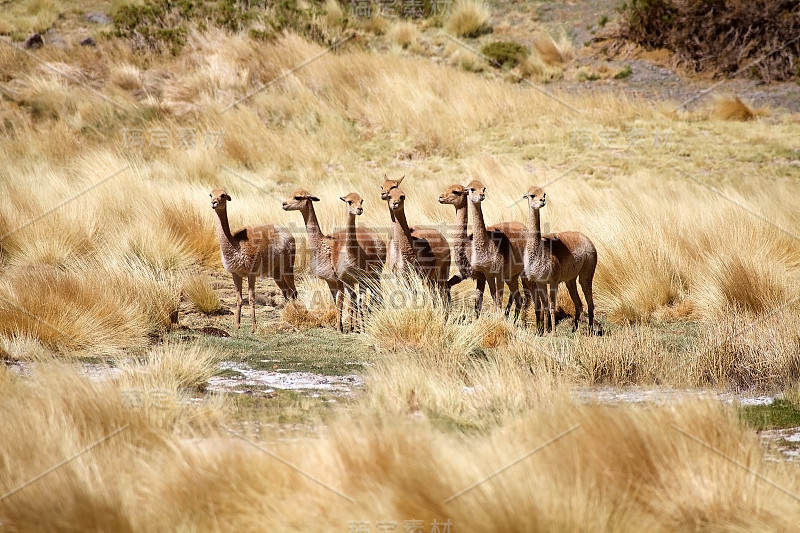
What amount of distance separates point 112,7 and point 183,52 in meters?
3.69

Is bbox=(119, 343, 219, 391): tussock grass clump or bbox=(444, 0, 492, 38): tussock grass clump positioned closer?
bbox=(119, 343, 219, 391): tussock grass clump

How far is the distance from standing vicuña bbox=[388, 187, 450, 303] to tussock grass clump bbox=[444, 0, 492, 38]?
15.0 metres

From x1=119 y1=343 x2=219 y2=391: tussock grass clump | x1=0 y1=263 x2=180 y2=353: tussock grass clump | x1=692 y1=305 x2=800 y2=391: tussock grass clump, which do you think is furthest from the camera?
x1=0 y1=263 x2=180 y2=353: tussock grass clump

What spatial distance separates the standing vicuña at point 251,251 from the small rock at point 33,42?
13183 mm

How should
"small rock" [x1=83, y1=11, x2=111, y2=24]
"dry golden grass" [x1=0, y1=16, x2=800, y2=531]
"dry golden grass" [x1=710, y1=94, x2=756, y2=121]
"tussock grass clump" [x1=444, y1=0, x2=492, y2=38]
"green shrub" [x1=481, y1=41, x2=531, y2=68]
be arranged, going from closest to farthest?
"dry golden grass" [x1=0, y1=16, x2=800, y2=531] → "dry golden grass" [x1=710, y1=94, x2=756, y2=121] → "green shrub" [x1=481, y1=41, x2=531, y2=68] → "small rock" [x1=83, y1=11, x2=111, y2=24] → "tussock grass clump" [x1=444, y1=0, x2=492, y2=38]

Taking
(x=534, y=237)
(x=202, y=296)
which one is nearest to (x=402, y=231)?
(x=534, y=237)

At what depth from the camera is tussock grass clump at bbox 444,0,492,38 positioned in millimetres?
22281

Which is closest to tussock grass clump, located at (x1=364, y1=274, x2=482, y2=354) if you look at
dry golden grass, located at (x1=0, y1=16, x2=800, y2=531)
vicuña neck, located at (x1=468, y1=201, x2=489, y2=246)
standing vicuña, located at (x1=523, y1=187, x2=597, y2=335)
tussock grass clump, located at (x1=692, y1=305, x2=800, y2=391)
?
dry golden grass, located at (x1=0, y1=16, x2=800, y2=531)

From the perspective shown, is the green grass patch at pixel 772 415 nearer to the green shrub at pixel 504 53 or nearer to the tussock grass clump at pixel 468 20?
the green shrub at pixel 504 53

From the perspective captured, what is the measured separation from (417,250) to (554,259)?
133cm

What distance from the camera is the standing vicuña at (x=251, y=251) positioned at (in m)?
8.16

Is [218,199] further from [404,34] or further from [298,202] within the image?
[404,34]

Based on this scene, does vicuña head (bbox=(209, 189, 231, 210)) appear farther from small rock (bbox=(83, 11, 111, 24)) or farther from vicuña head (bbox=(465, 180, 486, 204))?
small rock (bbox=(83, 11, 111, 24))

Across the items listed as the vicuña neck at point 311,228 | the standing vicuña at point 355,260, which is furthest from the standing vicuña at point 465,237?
the vicuña neck at point 311,228
